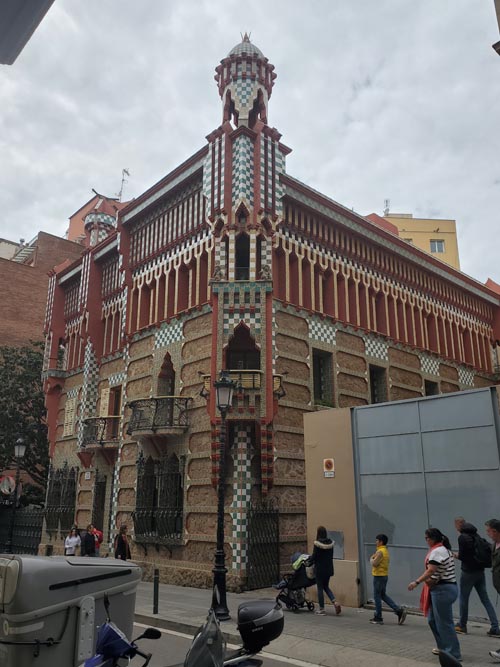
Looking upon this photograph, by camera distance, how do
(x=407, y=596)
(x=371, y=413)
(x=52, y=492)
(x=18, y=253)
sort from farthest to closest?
(x=18, y=253) < (x=52, y=492) < (x=371, y=413) < (x=407, y=596)

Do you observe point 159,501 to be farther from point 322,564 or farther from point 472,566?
point 472,566

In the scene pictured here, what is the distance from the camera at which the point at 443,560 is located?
6992mm

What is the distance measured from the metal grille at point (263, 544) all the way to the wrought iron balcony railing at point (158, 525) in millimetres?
2412

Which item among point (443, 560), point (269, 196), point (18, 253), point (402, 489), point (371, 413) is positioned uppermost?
point (18, 253)

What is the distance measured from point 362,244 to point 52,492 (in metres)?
15.6

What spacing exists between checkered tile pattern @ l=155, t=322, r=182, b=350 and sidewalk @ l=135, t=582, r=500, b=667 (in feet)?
26.4

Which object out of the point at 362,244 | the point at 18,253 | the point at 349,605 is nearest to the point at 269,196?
the point at 362,244

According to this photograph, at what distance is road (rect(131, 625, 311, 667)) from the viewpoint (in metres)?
7.51

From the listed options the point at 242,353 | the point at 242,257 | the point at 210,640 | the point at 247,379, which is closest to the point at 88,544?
the point at 247,379

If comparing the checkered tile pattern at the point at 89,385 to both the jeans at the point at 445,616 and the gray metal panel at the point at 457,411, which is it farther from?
the jeans at the point at 445,616

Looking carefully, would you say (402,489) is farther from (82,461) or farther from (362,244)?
(82,461)

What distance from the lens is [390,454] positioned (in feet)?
38.6

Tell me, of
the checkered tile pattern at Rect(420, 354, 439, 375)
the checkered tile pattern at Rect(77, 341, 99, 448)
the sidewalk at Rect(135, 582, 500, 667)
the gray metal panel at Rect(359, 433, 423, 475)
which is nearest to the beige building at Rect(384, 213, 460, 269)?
the checkered tile pattern at Rect(420, 354, 439, 375)

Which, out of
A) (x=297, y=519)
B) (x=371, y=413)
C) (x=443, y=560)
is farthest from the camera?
(x=297, y=519)
